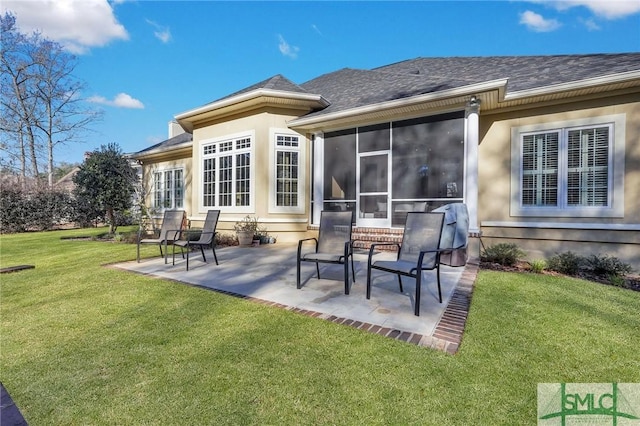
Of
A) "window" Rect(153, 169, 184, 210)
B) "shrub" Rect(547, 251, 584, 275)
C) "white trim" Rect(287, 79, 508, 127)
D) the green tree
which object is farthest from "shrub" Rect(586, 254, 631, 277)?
the green tree

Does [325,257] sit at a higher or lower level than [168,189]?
lower

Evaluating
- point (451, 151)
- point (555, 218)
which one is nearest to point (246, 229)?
point (451, 151)

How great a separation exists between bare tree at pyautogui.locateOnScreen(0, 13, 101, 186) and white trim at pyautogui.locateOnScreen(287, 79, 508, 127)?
21.2m

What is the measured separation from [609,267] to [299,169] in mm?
7685

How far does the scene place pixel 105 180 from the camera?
1203 cm

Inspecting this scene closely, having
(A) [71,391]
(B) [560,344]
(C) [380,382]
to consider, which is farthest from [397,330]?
(A) [71,391]

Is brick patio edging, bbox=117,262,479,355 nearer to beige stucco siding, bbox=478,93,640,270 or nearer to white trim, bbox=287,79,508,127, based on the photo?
beige stucco siding, bbox=478,93,640,270

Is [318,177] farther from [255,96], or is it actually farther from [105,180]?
[105,180]

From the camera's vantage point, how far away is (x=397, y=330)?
3139 mm

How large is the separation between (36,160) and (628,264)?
32.4 metres

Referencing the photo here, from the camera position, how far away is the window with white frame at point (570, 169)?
20.8 ft

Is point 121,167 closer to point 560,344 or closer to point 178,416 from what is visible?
point 178,416

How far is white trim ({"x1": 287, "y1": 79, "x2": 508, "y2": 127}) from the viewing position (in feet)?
21.0

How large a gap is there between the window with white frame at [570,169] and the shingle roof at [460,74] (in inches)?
44.2
